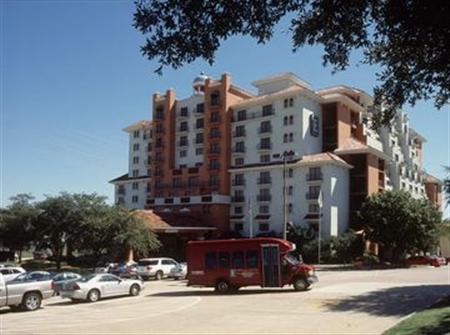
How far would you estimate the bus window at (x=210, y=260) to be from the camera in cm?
3303

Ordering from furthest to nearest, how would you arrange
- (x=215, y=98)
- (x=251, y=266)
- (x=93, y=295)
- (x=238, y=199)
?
(x=215, y=98), (x=238, y=199), (x=251, y=266), (x=93, y=295)

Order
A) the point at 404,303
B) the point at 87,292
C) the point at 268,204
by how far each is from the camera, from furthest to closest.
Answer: the point at 268,204
the point at 87,292
the point at 404,303

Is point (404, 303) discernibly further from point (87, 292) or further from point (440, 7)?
point (440, 7)

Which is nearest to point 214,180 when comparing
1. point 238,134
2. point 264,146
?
point 238,134

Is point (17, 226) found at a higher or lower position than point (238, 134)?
lower

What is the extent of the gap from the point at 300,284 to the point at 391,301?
6.53 meters

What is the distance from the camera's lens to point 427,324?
16547 millimetres

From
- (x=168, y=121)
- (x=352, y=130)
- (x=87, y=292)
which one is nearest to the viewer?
(x=87, y=292)

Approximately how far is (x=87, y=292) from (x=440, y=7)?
89.4 ft

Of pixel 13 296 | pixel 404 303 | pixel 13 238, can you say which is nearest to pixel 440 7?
pixel 404 303

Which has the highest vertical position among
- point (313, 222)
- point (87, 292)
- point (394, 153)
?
point (394, 153)

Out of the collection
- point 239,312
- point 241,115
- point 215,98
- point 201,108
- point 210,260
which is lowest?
point 239,312

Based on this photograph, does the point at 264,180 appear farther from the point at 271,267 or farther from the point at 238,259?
the point at 271,267

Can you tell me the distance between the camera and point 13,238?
80.9 meters
